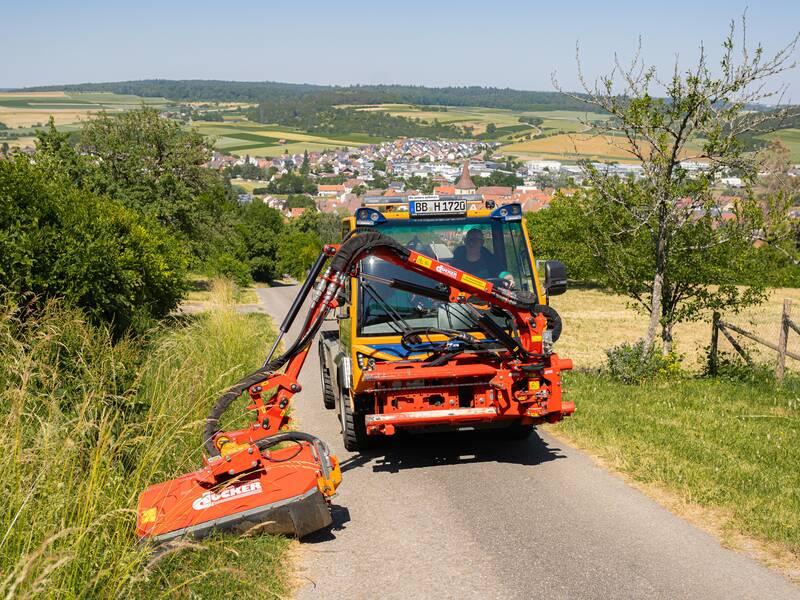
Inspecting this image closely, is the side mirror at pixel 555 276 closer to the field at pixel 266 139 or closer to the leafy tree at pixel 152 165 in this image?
the leafy tree at pixel 152 165

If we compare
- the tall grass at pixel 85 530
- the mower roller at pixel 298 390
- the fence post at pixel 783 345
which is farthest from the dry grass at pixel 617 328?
the tall grass at pixel 85 530

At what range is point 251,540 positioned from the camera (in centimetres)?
595

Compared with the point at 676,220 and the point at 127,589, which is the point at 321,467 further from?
the point at 676,220

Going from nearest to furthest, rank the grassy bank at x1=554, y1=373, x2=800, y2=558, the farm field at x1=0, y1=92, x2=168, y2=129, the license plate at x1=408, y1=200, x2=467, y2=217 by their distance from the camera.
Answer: the grassy bank at x1=554, y1=373, x2=800, y2=558 → the license plate at x1=408, y1=200, x2=467, y2=217 → the farm field at x1=0, y1=92, x2=168, y2=129

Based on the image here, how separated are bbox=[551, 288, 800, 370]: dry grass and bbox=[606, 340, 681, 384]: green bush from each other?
341 cm

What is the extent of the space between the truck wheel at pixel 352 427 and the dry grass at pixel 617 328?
865cm

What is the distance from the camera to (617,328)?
3269 centimetres

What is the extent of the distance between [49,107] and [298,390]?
177 meters

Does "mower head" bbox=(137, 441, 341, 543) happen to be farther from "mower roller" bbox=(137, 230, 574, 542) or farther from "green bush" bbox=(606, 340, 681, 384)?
"green bush" bbox=(606, 340, 681, 384)

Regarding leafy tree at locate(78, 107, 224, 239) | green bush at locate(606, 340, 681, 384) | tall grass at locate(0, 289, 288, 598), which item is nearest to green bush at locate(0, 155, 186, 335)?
tall grass at locate(0, 289, 288, 598)

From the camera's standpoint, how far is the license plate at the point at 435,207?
8852 millimetres

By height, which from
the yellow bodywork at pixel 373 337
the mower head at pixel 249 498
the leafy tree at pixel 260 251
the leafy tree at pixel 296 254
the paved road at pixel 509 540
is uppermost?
the yellow bodywork at pixel 373 337

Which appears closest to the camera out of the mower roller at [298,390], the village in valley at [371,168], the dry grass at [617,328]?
the mower roller at [298,390]

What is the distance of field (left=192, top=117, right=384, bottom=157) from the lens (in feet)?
525
